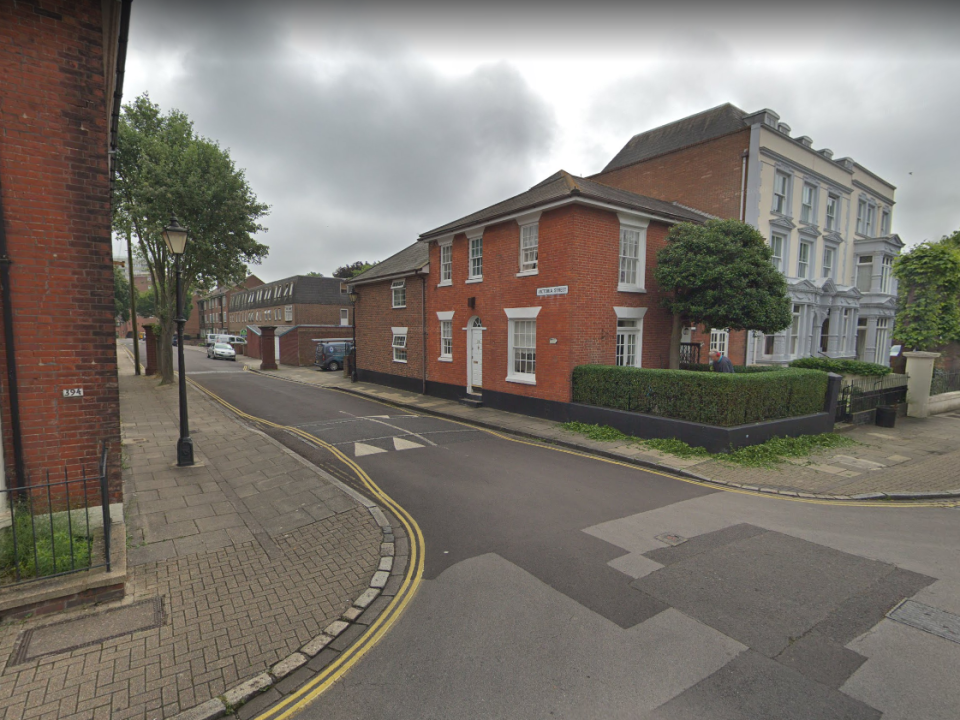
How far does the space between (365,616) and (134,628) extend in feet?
7.21

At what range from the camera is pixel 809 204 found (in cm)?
2539

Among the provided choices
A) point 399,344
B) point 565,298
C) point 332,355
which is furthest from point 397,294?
point 332,355

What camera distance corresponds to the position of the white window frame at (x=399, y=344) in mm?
22031

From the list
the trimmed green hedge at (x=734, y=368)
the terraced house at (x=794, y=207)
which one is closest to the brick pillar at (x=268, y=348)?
the terraced house at (x=794, y=207)

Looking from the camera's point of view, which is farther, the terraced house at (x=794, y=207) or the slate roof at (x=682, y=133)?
the slate roof at (x=682, y=133)

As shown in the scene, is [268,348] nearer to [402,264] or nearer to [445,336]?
[402,264]

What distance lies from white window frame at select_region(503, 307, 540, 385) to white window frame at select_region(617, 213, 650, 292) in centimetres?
294

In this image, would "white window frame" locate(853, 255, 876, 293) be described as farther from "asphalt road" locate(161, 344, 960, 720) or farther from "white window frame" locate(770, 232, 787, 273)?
"asphalt road" locate(161, 344, 960, 720)

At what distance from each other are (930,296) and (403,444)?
2362 cm

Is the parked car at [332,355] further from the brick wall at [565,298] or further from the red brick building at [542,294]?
the brick wall at [565,298]

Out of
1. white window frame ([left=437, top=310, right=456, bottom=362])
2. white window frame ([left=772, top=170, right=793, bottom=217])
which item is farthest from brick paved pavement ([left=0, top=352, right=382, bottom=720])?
white window frame ([left=772, top=170, right=793, bottom=217])

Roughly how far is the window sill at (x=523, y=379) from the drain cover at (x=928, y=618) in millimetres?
10812

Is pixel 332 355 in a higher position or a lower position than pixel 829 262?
lower

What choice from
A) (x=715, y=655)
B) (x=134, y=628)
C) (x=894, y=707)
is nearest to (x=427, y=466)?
(x=134, y=628)
